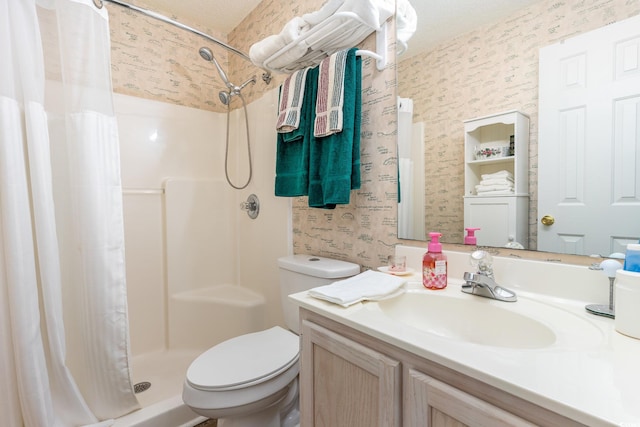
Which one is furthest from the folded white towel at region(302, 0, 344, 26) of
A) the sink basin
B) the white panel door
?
the sink basin

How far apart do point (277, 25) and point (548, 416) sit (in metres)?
2.07

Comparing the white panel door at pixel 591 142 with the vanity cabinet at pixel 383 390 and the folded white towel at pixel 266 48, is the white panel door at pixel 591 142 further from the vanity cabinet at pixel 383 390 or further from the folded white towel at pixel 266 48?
the folded white towel at pixel 266 48

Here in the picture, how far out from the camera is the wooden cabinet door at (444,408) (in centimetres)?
46

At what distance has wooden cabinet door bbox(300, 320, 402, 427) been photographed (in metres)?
0.62

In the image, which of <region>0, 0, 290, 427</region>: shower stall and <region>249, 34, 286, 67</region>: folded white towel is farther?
<region>249, 34, 286, 67</region>: folded white towel

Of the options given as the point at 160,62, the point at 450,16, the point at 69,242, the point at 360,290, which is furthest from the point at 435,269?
the point at 160,62

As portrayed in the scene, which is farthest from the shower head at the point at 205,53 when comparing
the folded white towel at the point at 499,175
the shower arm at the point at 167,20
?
the folded white towel at the point at 499,175

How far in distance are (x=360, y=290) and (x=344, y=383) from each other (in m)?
0.24

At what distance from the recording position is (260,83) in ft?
6.47

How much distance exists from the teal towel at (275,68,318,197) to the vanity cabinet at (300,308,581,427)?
70 cm

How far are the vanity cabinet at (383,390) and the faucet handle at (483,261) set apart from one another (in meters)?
0.41

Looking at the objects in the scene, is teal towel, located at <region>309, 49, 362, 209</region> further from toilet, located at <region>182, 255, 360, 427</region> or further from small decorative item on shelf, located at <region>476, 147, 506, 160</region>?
small decorative item on shelf, located at <region>476, 147, 506, 160</region>

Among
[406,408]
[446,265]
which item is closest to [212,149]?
[446,265]

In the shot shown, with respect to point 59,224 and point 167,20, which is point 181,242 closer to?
point 59,224
